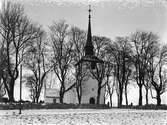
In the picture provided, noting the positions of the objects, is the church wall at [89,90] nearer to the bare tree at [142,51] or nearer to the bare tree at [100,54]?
the bare tree at [100,54]

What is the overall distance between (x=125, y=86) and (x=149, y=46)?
8.25 meters

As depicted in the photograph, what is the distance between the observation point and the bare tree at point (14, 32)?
97.0ft

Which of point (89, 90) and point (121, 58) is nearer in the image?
point (121, 58)

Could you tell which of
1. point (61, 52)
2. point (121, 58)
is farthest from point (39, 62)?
point (121, 58)

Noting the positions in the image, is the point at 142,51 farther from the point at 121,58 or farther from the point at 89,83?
the point at 89,83

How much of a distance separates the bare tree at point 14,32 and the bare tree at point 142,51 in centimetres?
1671

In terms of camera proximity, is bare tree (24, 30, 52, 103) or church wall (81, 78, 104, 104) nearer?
bare tree (24, 30, 52, 103)

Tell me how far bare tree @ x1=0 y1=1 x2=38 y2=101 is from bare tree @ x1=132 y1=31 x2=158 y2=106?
16708mm

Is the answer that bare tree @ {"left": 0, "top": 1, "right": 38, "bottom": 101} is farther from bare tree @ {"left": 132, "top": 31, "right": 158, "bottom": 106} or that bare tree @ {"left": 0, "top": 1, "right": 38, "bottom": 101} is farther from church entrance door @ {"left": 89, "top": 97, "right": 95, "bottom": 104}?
church entrance door @ {"left": 89, "top": 97, "right": 95, "bottom": 104}

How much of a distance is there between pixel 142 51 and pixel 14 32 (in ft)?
66.7

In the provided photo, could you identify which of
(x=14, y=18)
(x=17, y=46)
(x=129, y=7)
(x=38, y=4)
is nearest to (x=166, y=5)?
(x=129, y=7)

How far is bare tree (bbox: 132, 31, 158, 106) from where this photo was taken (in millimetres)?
41241

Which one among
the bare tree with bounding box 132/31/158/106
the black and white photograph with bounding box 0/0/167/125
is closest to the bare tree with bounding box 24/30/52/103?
the black and white photograph with bounding box 0/0/167/125

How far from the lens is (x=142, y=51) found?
Answer: 4288 centimetres
